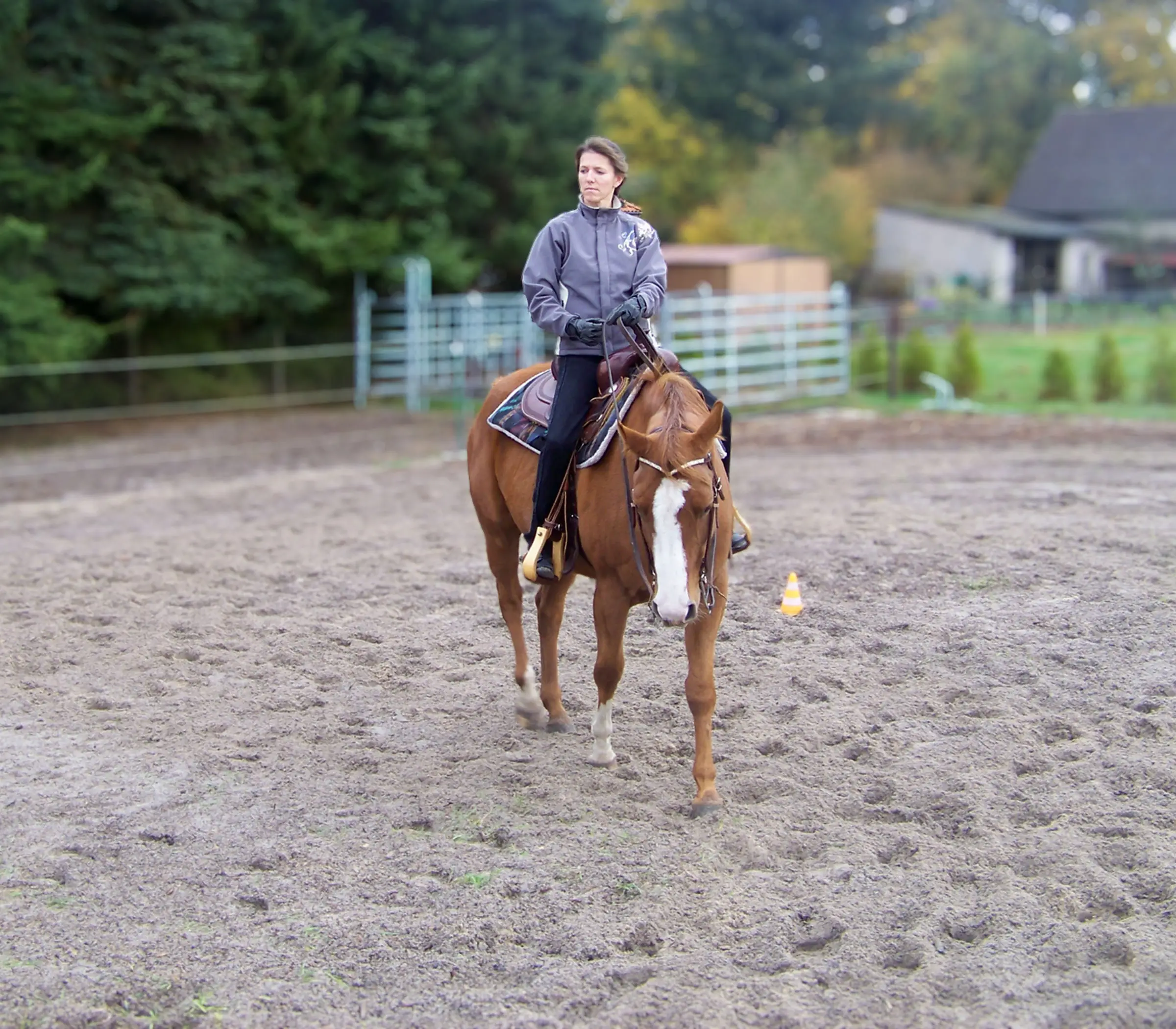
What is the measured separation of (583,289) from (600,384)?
37cm

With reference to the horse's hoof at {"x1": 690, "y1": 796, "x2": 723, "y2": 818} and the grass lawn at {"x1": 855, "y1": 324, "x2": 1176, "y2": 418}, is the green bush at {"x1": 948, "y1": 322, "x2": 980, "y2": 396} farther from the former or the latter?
the horse's hoof at {"x1": 690, "y1": 796, "x2": 723, "y2": 818}

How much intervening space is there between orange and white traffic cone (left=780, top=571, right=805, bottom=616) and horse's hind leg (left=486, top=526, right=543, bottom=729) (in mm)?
1571

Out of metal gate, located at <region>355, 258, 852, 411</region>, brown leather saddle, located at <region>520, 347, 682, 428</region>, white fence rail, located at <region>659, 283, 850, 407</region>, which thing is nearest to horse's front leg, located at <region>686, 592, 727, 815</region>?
brown leather saddle, located at <region>520, 347, 682, 428</region>

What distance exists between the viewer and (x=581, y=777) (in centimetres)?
486

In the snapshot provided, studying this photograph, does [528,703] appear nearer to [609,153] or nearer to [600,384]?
[600,384]

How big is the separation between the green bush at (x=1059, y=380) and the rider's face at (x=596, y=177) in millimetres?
13827

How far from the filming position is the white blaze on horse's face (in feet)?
13.1

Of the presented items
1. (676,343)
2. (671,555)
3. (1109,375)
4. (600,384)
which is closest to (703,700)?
(671,555)

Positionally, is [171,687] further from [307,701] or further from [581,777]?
[581,777]

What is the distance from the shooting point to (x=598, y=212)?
498 centimetres

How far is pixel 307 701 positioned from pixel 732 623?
2196 millimetres

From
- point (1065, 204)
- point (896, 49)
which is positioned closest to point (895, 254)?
point (1065, 204)

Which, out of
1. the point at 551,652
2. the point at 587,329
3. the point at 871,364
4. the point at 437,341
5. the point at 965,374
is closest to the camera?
the point at 587,329

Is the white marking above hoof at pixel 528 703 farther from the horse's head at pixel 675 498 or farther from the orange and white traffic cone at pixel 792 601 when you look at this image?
the orange and white traffic cone at pixel 792 601
